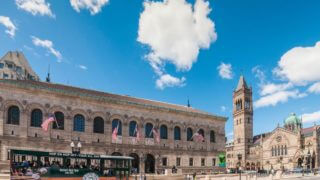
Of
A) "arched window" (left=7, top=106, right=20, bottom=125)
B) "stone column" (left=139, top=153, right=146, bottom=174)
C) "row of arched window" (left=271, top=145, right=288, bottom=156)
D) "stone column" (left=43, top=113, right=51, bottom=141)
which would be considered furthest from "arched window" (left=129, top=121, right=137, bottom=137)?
"row of arched window" (left=271, top=145, right=288, bottom=156)

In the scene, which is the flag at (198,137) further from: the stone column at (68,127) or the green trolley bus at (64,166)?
the green trolley bus at (64,166)

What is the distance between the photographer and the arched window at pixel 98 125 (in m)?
39.8

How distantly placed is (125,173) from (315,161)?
2663 inches

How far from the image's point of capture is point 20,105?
34.7 m

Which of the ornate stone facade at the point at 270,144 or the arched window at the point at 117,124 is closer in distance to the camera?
the arched window at the point at 117,124

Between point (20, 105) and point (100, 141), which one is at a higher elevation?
point (20, 105)

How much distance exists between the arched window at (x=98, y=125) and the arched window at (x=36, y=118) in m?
6.59

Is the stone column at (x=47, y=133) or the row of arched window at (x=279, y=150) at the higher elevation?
the stone column at (x=47, y=133)

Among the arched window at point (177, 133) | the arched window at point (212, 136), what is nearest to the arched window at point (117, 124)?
the arched window at point (177, 133)

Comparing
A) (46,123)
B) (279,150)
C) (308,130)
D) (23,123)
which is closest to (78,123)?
(46,123)

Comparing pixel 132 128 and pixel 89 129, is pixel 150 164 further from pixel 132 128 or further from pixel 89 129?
pixel 89 129

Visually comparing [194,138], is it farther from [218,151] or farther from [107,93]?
[107,93]

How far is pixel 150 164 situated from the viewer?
147 feet

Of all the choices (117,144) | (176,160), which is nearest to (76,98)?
(117,144)
